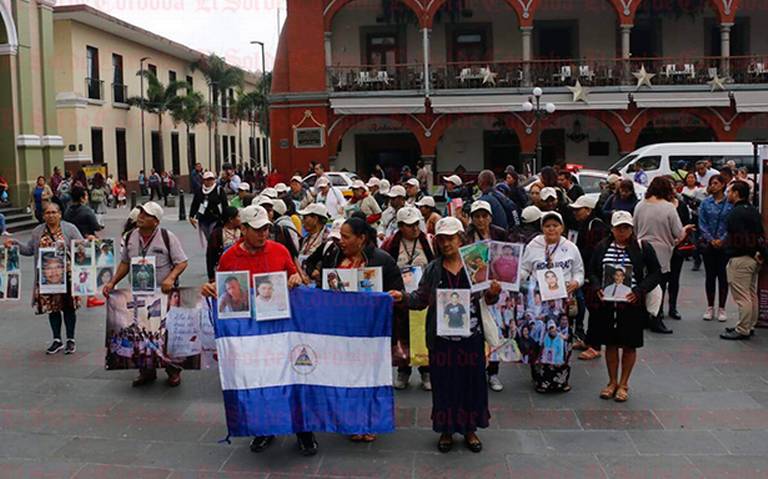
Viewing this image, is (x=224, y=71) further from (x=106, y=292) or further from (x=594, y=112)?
(x=106, y=292)

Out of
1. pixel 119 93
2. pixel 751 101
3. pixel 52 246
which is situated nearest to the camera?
pixel 52 246

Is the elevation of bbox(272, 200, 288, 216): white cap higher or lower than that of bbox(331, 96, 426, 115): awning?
lower

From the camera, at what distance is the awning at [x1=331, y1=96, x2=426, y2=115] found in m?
27.2

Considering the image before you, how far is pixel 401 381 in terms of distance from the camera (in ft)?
23.2

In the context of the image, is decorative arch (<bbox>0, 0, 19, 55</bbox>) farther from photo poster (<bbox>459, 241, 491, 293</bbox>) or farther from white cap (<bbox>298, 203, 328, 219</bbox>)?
photo poster (<bbox>459, 241, 491, 293</bbox>)

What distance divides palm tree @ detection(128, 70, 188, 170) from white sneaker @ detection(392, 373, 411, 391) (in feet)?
115

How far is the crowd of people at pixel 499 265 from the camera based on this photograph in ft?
18.1

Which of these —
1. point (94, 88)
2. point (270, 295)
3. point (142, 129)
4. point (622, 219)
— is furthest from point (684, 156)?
point (142, 129)

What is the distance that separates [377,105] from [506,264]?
2213 centimetres

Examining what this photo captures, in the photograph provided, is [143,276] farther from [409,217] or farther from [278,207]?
[409,217]

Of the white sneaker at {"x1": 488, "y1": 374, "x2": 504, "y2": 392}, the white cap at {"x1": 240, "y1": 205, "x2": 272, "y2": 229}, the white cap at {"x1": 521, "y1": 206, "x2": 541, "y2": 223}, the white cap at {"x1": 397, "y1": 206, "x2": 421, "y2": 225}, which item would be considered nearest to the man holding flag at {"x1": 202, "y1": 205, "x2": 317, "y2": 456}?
the white cap at {"x1": 240, "y1": 205, "x2": 272, "y2": 229}

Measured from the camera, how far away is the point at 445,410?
5484 millimetres

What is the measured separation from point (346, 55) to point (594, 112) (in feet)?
30.7

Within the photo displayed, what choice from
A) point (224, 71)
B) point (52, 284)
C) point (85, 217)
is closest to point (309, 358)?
point (52, 284)
